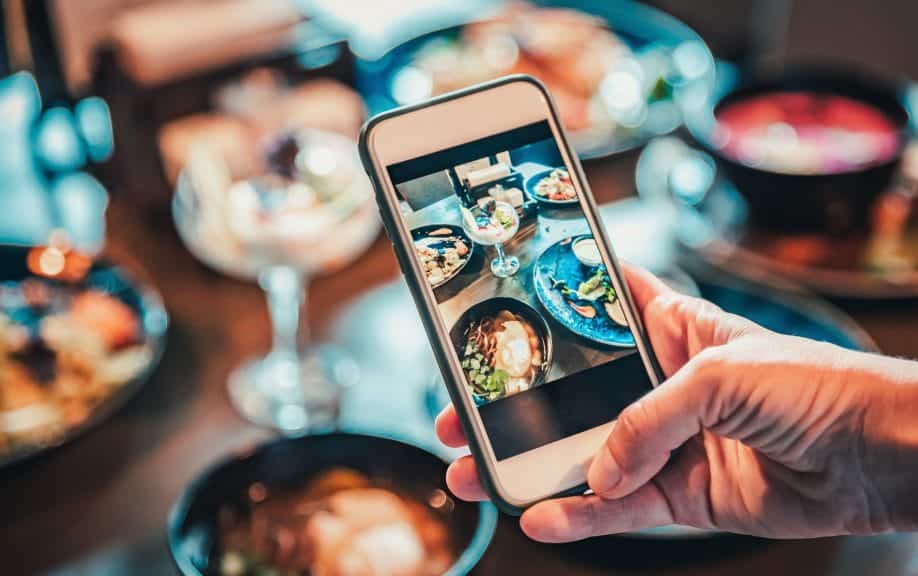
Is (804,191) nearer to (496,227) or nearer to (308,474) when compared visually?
(496,227)

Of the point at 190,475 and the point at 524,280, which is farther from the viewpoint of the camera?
the point at 190,475

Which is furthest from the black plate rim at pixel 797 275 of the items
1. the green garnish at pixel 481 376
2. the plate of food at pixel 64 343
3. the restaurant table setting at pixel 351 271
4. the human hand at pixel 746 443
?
the plate of food at pixel 64 343

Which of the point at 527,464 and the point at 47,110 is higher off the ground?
the point at 47,110

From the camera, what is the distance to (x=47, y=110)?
118 centimetres

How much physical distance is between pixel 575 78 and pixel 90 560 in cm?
84

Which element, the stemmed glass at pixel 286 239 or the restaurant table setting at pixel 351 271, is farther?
the stemmed glass at pixel 286 239

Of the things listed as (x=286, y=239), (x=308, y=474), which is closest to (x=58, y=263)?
(x=286, y=239)

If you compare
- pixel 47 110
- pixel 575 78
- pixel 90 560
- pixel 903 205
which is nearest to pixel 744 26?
pixel 575 78

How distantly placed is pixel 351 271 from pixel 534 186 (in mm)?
436

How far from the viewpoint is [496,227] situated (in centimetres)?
71

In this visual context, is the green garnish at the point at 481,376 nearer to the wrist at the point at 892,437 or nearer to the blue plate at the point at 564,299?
the blue plate at the point at 564,299

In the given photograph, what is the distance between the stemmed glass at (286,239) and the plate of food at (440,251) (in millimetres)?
258

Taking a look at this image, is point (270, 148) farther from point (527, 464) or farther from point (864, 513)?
point (864, 513)

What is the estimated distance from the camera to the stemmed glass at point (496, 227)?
701mm
